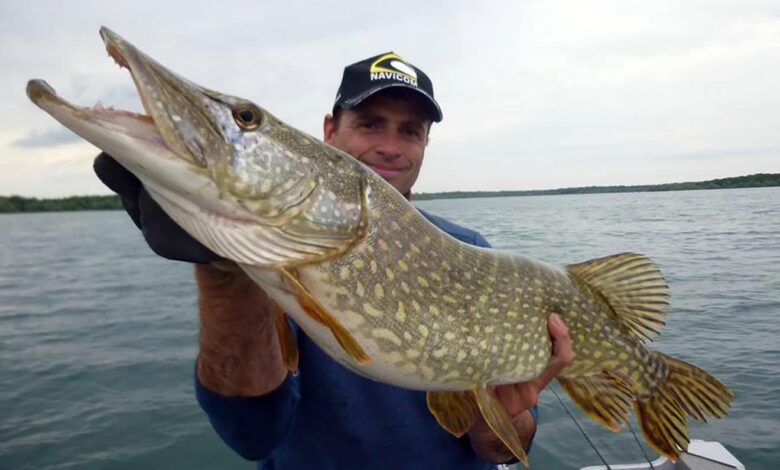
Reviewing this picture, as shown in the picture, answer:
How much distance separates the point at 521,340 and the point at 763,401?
5.12 meters

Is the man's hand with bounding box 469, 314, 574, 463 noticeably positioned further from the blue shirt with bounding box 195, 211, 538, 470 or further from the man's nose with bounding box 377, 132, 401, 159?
the man's nose with bounding box 377, 132, 401, 159


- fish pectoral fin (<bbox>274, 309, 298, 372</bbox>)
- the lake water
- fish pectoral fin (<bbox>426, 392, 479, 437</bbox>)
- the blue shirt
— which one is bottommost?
the lake water

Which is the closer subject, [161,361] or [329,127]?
[329,127]

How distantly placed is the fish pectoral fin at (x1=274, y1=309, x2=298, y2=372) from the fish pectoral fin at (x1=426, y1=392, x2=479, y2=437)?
497mm

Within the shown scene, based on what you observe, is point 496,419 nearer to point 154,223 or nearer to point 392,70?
point 154,223

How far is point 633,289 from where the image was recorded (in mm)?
2180

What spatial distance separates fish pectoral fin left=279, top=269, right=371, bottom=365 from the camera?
1355 millimetres

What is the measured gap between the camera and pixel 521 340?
182cm

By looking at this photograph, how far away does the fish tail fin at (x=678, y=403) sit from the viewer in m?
2.09

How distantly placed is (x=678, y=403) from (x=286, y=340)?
1605 millimetres

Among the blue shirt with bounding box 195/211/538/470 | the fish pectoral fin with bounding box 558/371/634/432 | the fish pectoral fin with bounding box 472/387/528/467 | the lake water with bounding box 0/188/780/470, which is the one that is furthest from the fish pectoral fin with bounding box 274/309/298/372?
the lake water with bounding box 0/188/780/470

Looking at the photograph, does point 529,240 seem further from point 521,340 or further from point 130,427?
point 521,340

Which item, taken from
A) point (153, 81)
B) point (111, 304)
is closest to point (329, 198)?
point (153, 81)

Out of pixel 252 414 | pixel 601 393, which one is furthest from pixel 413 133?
pixel 252 414
